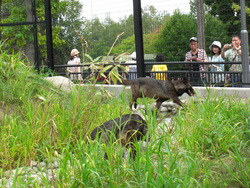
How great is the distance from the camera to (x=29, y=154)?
15.6ft

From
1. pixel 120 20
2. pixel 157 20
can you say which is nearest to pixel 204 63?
pixel 157 20

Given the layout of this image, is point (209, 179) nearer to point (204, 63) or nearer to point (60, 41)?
point (204, 63)

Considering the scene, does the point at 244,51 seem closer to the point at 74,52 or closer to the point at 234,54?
the point at 234,54

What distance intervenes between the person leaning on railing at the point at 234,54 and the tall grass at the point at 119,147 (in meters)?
1.97

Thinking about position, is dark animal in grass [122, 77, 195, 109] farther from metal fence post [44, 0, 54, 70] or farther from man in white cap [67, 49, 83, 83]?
metal fence post [44, 0, 54, 70]

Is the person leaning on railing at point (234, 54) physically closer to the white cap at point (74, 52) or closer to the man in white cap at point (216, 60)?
the man in white cap at point (216, 60)

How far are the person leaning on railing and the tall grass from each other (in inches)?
77.6

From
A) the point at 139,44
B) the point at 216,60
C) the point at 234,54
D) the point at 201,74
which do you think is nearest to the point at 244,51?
the point at 234,54

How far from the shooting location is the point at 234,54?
7855mm

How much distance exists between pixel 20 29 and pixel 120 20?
3236 millimetres

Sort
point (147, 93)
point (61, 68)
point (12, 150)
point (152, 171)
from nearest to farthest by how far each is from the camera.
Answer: point (152, 171), point (12, 150), point (147, 93), point (61, 68)

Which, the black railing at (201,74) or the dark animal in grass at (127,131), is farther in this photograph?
the black railing at (201,74)

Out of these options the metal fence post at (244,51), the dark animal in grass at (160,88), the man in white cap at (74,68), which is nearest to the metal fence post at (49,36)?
the man in white cap at (74,68)

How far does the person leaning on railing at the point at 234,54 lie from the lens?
25.2 feet
